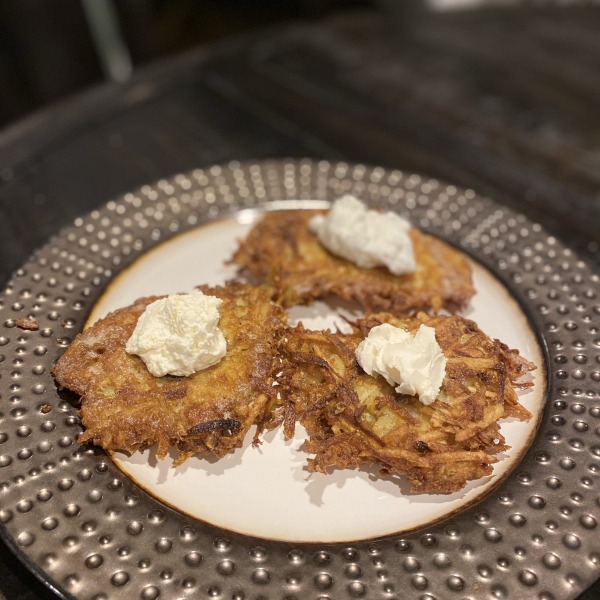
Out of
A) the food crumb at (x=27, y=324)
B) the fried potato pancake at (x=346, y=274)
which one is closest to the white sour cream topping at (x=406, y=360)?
the fried potato pancake at (x=346, y=274)

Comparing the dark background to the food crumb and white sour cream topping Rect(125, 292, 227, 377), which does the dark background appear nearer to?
the food crumb

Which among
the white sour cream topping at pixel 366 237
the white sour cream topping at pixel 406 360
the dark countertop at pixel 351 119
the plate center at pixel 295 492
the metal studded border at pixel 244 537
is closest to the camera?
the metal studded border at pixel 244 537

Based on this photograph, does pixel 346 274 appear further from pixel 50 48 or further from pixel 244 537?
pixel 50 48

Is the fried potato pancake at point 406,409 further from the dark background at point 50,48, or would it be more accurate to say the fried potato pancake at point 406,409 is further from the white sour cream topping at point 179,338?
the dark background at point 50,48

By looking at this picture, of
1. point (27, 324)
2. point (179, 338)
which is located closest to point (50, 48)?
point (27, 324)

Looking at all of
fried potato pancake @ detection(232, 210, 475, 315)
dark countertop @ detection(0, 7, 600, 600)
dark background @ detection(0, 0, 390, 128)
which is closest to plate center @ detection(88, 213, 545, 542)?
fried potato pancake @ detection(232, 210, 475, 315)

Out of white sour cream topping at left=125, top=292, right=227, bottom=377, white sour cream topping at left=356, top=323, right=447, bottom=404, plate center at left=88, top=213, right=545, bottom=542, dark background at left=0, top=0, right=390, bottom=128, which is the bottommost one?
plate center at left=88, top=213, right=545, bottom=542
